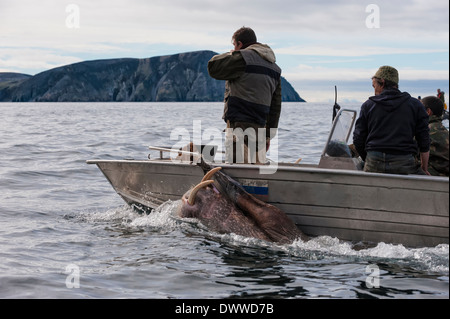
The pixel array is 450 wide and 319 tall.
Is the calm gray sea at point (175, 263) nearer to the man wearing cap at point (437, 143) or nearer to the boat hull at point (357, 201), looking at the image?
the boat hull at point (357, 201)

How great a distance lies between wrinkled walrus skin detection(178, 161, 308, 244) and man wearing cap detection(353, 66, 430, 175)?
52.0 inches

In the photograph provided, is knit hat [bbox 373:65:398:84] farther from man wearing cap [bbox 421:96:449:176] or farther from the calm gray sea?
the calm gray sea

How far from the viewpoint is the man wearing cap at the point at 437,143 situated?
6695 mm

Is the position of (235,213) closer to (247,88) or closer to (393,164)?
(247,88)

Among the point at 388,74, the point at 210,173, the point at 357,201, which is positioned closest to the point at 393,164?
the point at 357,201

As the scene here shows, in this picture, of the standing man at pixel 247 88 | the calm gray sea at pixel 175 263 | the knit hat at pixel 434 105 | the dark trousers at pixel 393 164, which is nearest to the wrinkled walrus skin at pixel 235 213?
the calm gray sea at pixel 175 263

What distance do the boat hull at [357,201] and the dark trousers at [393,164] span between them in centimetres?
9

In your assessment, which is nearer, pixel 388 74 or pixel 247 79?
pixel 388 74

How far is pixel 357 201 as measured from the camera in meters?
6.52

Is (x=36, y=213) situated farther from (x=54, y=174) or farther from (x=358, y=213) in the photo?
(x=358, y=213)

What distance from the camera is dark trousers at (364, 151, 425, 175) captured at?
6.23m

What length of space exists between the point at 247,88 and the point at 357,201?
201 centimetres
